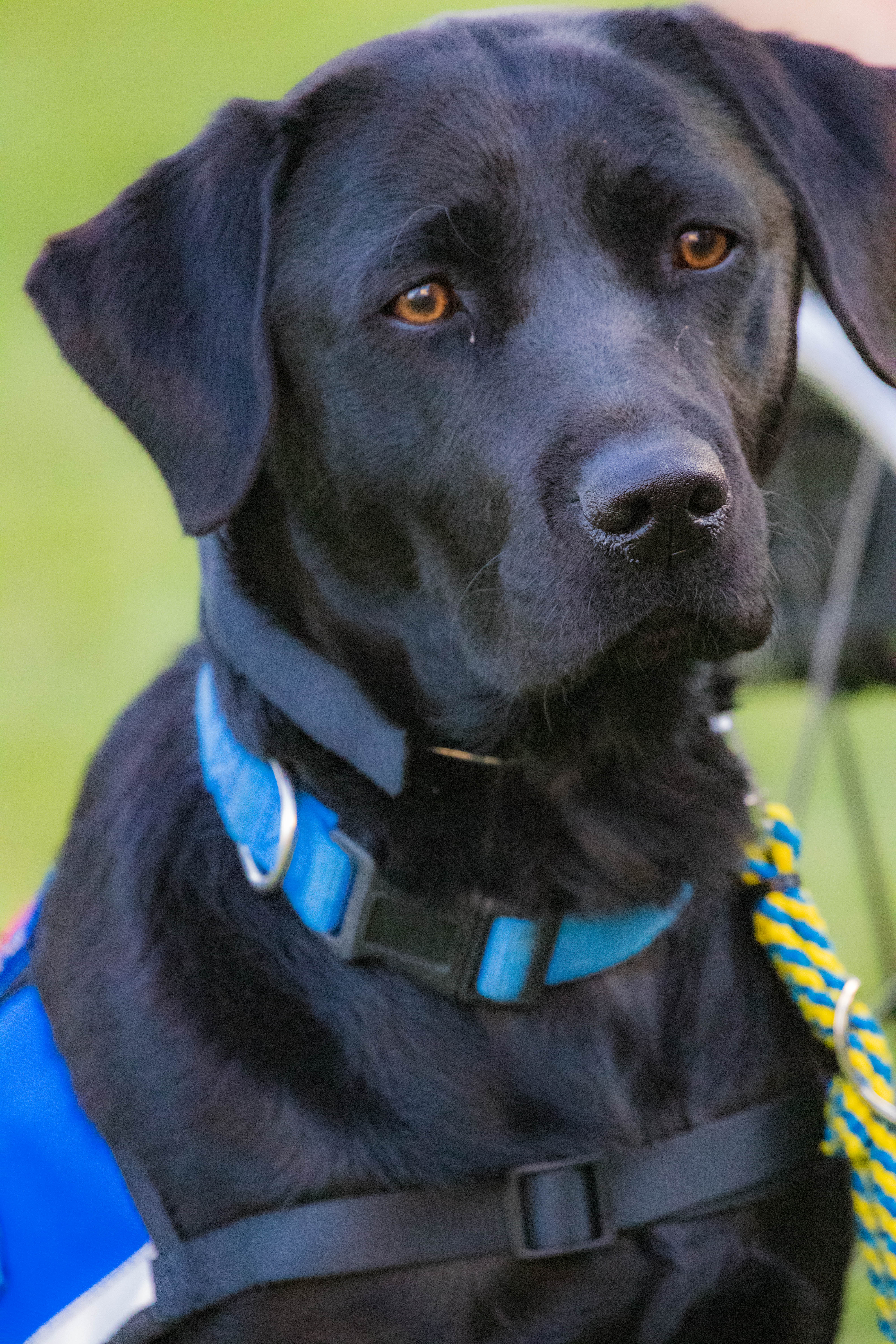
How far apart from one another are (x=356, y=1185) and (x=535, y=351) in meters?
1.03

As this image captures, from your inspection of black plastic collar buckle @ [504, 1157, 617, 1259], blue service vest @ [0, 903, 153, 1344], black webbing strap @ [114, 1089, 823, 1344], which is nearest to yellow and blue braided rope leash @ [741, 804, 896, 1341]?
black webbing strap @ [114, 1089, 823, 1344]

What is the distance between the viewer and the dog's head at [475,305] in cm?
188

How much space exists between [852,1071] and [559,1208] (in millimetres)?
403

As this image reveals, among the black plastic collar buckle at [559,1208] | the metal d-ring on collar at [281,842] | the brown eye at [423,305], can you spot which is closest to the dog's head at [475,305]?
the brown eye at [423,305]

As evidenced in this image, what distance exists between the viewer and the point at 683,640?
186cm

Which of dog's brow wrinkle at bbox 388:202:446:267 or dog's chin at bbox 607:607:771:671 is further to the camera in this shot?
dog's brow wrinkle at bbox 388:202:446:267

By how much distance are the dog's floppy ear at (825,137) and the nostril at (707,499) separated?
1.45 feet

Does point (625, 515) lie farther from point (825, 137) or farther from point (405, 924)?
point (825, 137)

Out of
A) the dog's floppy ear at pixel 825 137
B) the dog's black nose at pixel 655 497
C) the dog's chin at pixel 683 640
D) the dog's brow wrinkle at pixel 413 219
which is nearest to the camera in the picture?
the dog's black nose at pixel 655 497

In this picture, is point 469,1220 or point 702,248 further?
point 702,248

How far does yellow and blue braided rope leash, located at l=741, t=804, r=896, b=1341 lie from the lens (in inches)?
75.5

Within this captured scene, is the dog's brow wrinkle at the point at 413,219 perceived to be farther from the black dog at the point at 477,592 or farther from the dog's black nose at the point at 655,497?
the dog's black nose at the point at 655,497

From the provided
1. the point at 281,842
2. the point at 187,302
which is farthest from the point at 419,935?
the point at 187,302

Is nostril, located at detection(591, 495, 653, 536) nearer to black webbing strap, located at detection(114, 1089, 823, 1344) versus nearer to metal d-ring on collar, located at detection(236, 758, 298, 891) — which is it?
metal d-ring on collar, located at detection(236, 758, 298, 891)
